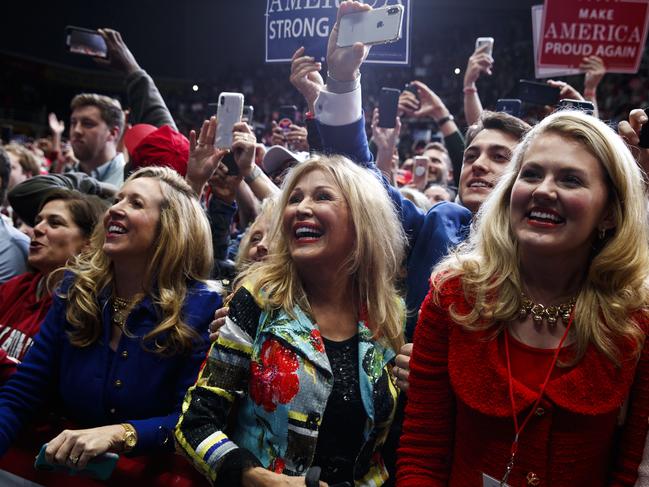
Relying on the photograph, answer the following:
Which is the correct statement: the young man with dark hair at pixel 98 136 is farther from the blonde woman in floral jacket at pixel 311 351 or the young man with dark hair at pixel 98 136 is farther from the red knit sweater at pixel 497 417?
the red knit sweater at pixel 497 417

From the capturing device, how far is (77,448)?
1.60m

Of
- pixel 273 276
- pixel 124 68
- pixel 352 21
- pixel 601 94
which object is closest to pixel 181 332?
pixel 273 276

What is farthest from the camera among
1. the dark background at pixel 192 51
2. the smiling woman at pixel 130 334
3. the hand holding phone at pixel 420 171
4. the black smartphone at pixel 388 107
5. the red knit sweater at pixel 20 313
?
the dark background at pixel 192 51

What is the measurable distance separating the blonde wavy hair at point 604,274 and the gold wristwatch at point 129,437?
89 centimetres

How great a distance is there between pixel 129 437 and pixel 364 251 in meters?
0.80

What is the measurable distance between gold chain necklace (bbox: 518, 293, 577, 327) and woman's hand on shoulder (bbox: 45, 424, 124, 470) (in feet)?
3.48

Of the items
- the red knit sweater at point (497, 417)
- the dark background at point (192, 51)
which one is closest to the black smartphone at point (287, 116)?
the red knit sweater at point (497, 417)

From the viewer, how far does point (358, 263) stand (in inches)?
71.8

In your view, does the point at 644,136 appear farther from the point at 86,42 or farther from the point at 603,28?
the point at 86,42

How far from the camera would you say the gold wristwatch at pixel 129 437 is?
5.60ft

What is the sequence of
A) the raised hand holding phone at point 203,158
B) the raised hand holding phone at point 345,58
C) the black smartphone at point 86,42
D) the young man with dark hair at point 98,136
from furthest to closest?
the young man with dark hair at point 98,136 → the black smartphone at point 86,42 → the raised hand holding phone at point 203,158 → the raised hand holding phone at point 345,58

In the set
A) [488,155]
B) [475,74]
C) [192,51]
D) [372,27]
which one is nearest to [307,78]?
[372,27]

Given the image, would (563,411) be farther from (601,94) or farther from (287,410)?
(601,94)

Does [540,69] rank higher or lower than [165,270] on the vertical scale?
higher
